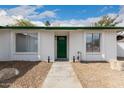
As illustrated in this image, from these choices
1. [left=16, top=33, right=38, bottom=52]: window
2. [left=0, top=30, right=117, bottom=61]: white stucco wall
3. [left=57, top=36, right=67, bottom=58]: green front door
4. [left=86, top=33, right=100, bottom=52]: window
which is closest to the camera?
[left=0, top=30, right=117, bottom=61]: white stucco wall

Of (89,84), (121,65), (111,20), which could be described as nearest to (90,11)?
(111,20)

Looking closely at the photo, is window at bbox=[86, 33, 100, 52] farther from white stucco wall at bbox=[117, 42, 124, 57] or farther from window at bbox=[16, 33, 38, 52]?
white stucco wall at bbox=[117, 42, 124, 57]

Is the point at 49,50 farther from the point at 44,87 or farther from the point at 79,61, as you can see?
the point at 44,87

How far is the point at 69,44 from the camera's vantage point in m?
18.7

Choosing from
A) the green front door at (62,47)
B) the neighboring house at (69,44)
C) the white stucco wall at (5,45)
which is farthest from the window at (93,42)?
the white stucco wall at (5,45)

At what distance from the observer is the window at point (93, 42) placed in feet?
61.1

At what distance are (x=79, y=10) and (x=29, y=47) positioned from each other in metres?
41.5

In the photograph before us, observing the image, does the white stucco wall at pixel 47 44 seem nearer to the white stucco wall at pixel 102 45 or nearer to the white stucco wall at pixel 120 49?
the white stucco wall at pixel 102 45

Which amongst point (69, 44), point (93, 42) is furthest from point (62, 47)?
point (93, 42)

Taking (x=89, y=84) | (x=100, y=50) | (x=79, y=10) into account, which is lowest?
(x=89, y=84)

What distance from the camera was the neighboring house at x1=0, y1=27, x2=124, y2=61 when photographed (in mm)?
18344

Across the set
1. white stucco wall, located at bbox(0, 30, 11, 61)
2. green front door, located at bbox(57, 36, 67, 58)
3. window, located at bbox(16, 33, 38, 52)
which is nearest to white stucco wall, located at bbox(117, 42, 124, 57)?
green front door, located at bbox(57, 36, 67, 58)

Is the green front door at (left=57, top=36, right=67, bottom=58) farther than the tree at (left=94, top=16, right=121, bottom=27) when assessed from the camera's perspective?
No
